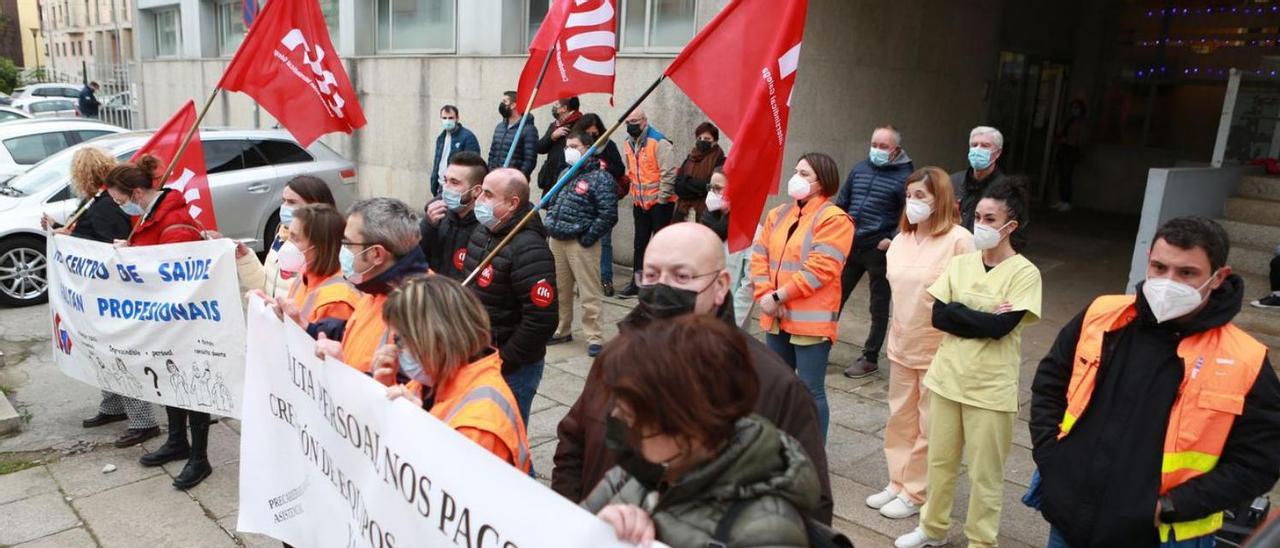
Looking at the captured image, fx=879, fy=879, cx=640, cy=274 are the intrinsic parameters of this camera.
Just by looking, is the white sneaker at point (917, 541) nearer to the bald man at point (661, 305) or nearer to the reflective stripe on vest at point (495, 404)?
the bald man at point (661, 305)

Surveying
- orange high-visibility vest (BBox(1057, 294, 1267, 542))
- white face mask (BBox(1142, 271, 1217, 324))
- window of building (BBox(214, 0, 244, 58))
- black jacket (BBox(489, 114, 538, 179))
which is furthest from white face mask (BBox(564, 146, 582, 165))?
window of building (BBox(214, 0, 244, 58))

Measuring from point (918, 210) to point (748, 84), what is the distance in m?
1.21

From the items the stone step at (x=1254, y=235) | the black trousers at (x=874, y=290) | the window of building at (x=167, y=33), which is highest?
the window of building at (x=167, y=33)

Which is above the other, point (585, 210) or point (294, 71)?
point (294, 71)

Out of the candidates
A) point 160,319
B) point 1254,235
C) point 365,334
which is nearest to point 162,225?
point 160,319

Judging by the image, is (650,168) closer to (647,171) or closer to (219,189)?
(647,171)

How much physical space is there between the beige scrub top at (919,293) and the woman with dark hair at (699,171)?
3871mm

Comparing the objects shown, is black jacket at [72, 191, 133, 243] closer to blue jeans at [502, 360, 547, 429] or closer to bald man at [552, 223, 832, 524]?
blue jeans at [502, 360, 547, 429]

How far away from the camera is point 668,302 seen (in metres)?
2.51

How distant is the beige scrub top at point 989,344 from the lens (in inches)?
147

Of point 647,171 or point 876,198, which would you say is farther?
point 647,171

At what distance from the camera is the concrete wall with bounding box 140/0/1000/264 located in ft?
31.1

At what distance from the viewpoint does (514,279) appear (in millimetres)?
3969

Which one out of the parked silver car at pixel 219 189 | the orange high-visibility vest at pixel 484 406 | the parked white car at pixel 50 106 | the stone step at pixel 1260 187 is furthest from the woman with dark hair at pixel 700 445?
the parked white car at pixel 50 106
